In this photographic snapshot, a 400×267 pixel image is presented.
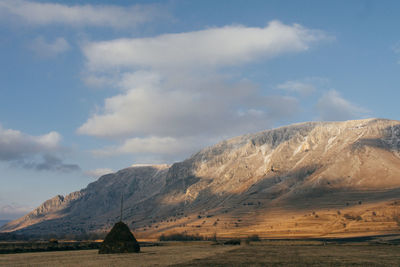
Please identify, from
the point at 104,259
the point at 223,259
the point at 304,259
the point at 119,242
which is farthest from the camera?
the point at 119,242

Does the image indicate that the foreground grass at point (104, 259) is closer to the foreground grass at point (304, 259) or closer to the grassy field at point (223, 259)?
the grassy field at point (223, 259)

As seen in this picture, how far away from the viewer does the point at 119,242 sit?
5797cm

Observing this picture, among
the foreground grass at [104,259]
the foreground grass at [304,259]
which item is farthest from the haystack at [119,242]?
the foreground grass at [304,259]

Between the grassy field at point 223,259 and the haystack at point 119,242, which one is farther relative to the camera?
the haystack at point 119,242

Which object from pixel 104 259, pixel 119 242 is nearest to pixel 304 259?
pixel 104 259

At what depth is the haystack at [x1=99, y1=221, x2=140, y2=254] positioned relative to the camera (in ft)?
190

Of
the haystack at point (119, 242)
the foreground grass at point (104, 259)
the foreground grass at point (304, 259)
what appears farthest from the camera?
the haystack at point (119, 242)

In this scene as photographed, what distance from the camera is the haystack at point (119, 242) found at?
57.9 metres

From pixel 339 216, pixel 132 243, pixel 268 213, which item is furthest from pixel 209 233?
pixel 132 243

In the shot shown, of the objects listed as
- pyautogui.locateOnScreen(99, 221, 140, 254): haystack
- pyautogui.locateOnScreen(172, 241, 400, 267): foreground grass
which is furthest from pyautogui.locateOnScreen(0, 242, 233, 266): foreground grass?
pyautogui.locateOnScreen(172, 241, 400, 267): foreground grass

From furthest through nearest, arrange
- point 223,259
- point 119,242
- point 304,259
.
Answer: point 119,242 → point 223,259 → point 304,259

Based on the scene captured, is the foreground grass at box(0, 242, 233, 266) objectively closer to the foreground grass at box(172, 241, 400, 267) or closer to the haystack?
the haystack

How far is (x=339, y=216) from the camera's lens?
523 feet

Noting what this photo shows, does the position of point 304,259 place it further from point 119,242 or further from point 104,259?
point 119,242
